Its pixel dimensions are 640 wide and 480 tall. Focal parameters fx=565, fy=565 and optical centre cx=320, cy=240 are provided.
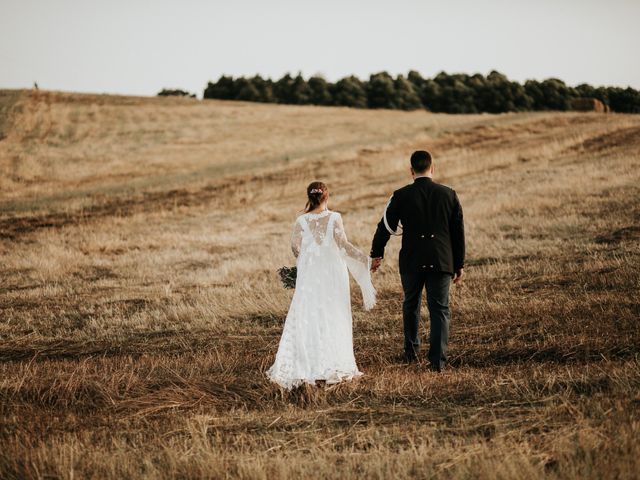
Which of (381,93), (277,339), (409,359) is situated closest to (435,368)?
(409,359)

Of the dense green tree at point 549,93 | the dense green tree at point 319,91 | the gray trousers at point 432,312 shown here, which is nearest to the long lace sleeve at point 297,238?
the gray trousers at point 432,312

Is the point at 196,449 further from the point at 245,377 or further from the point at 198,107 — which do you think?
the point at 198,107

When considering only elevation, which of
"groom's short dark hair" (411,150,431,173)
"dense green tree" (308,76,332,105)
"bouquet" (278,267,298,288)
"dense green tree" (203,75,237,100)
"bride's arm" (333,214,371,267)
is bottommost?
"bouquet" (278,267,298,288)

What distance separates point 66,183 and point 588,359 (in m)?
25.5

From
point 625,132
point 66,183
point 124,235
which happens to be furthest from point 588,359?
point 625,132

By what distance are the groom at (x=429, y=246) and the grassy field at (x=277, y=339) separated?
1.71 feet

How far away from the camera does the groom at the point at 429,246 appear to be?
6031mm

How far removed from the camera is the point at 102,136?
119 ft

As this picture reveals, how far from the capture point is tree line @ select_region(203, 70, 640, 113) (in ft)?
227

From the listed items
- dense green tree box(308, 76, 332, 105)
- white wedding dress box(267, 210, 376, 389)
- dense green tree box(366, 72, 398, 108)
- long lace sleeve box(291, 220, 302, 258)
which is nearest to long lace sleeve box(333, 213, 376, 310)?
white wedding dress box(267, 210, 376, 389)

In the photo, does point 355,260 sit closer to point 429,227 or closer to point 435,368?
point 429,227

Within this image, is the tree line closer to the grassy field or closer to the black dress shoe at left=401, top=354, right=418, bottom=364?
the grassy field

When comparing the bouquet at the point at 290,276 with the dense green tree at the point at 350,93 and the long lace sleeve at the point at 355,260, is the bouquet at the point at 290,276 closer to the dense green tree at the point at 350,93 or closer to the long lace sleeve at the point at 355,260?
the long lace sleeve at the point at 355,260

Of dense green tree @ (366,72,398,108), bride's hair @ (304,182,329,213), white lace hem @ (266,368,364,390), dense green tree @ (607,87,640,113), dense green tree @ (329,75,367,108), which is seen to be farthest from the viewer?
dense green tree @ (329,75,367,108)
